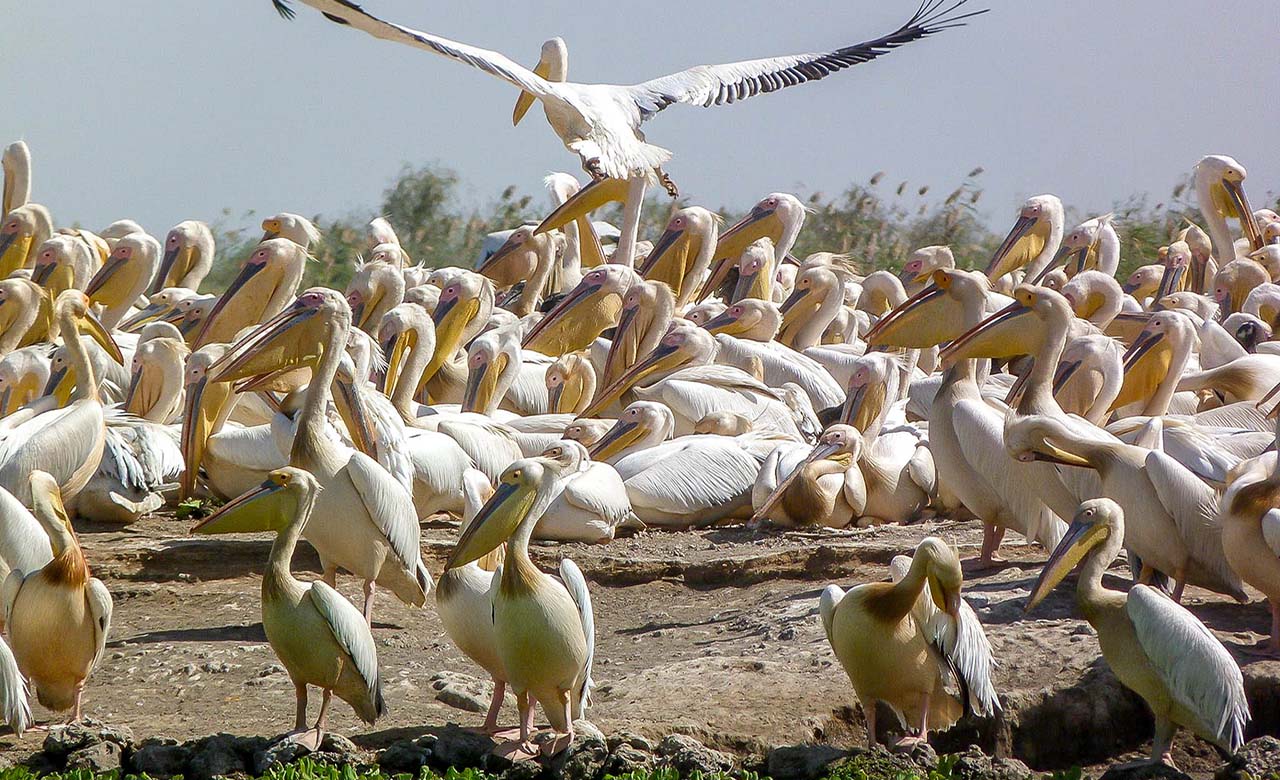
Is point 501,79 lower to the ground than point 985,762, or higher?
higher

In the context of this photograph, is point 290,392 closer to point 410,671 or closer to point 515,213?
point 410,671

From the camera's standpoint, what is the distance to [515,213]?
18.3 meters

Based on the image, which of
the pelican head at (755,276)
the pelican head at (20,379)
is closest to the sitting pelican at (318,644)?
the pelican head at (20,379)

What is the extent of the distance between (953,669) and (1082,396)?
9.90 feet

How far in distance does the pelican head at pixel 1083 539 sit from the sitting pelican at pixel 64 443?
11.3ft

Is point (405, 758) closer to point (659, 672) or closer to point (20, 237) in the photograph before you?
point (659, 672)

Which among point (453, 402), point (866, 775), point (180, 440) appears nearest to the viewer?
point (866, 775)

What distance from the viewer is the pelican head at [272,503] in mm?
4984

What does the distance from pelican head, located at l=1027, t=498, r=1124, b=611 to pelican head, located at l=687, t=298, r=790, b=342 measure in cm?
524

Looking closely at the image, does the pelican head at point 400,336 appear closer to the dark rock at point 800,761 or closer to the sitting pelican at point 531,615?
the sitting pelican at point 531,615

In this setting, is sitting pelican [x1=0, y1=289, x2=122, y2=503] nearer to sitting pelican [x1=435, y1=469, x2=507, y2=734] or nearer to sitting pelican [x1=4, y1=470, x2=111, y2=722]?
sitting pelican [x1=4, y1=470, x2=111, y2=722]

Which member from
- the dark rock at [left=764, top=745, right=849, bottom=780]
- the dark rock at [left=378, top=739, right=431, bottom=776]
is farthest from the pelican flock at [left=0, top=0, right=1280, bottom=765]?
the dark rock at [left=764, top=745, right=849, bottom=780]

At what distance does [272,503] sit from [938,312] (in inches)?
126

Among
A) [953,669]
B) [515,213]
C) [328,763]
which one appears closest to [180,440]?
[328,763]
